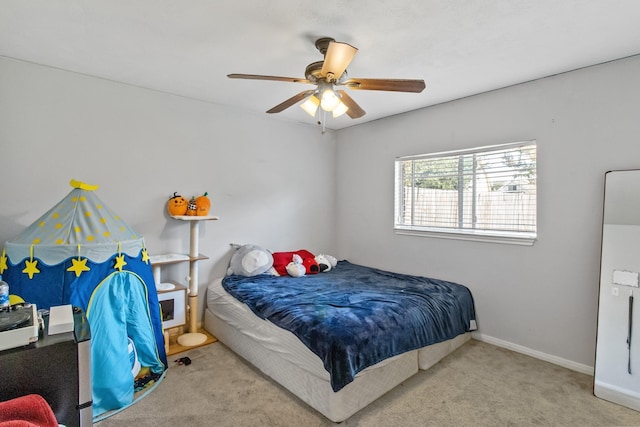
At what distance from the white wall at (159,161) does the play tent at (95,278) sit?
21.8 inches

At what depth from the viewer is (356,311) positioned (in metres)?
2.41

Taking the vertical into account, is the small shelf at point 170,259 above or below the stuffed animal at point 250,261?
above

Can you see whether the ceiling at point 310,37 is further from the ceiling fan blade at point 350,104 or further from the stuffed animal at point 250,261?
the stuffed animal at point 250,261

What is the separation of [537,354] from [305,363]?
2116 millimetres

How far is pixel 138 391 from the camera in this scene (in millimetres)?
2289

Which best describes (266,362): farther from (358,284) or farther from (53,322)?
(53,322)

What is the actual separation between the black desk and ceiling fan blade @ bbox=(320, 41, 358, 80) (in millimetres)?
1692

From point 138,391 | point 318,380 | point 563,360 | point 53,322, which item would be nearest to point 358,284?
point 318,380

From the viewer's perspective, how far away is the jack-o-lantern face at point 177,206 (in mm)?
3137


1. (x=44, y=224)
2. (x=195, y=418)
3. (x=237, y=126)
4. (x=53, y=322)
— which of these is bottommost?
(x=195, y=418)

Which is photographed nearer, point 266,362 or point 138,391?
point 138,391

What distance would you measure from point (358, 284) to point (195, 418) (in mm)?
1818

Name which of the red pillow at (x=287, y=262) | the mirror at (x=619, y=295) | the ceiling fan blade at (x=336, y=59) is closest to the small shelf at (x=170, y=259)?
the red pillow at (x=287, y=262)

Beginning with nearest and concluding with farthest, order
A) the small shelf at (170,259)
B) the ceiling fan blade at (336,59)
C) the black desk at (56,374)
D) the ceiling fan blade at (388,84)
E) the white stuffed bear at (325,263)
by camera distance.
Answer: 1. the black desk at (56,374)
2. the ceiling fan blade at (336,59)
3. the ceiling fan blade at (388,84)
4. the small shelf at (170,259)
5. the white stuffed bear at (325,263)
